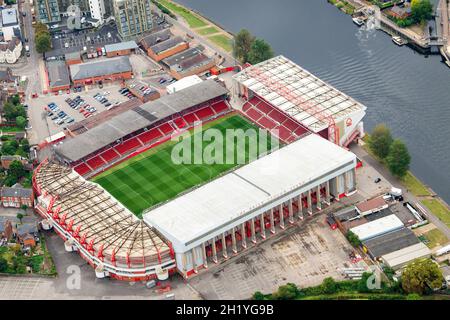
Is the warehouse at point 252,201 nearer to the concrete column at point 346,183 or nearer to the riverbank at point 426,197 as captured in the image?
the concrete column at point 346,183

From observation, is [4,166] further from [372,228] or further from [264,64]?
[372,228]

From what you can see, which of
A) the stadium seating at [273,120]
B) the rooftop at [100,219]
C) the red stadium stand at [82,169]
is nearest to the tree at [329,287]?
the rooftop at [100,219]

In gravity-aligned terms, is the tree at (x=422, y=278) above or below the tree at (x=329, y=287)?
above


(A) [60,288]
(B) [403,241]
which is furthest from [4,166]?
(B) [403,241]

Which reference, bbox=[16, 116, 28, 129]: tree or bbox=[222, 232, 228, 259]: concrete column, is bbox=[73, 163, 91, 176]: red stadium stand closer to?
bbox=[16, 116, 28, 129]: tree

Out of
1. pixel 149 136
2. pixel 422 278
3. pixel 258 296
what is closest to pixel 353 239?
pixel 422 278

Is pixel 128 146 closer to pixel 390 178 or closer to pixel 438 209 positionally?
pixel 390 178
